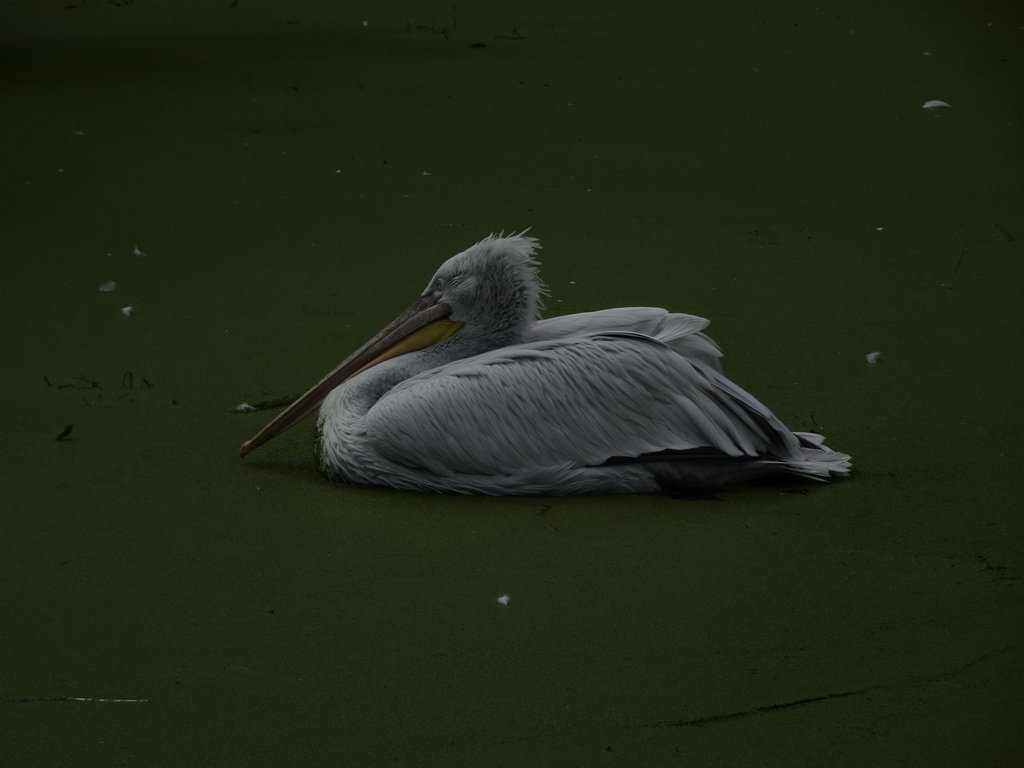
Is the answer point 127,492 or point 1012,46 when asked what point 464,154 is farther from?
point 1012,46

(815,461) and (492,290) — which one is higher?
(492,290)

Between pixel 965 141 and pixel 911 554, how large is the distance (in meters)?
4.07

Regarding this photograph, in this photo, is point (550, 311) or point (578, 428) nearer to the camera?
point (578, 428)

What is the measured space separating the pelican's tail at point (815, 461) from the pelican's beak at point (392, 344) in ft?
3.41

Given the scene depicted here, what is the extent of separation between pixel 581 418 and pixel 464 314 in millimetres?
544

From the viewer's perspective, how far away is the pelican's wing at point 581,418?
342cm

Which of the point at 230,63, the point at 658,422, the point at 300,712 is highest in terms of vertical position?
the point at 230,63

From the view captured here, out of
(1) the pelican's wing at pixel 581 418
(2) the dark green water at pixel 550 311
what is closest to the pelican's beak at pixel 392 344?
(2) the dark green water at pixel 550 311

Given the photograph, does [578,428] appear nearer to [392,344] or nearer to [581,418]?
[581,418]

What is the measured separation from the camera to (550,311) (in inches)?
189

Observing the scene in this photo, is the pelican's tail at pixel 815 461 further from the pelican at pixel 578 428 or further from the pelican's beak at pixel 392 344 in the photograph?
the pelican's beak at pixel 392 344

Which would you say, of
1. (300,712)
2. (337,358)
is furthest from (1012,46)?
(300,712)

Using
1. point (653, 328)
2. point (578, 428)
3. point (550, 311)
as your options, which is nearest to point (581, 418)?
point (578, 428)

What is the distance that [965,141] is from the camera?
6598 mm
